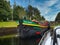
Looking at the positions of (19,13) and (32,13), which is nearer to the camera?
(19,13)

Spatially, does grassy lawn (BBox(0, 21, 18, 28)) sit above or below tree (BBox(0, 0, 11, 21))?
below

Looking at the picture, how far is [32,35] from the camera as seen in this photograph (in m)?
Result: 5.94

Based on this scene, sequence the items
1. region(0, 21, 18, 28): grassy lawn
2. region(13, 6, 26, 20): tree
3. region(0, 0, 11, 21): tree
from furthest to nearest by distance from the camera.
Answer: region(0, 0, 11, 21): tree → region(13, 6, 26, 20): tree → region(0, 21, 18, 28): grassy lawn

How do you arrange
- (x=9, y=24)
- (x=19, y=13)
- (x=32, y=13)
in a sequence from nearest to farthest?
1. (x=9, y=24)
2. (x=19, y=13)
3. (x=32, y=13)

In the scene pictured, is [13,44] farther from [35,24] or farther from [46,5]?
[46,5]

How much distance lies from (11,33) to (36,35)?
64 cm

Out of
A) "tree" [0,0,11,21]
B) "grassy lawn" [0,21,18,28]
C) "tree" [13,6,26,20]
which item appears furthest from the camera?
"tree" [0,0,11,21]

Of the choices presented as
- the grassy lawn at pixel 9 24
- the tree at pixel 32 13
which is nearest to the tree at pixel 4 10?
the grassy lawn at pixel 9 24

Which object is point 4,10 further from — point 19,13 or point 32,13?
point 32,13

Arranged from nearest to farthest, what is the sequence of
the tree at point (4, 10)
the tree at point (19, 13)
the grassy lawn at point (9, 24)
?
the grassy lawn at point (9, 24) < the tree at point (19, 13) < the tree at point (4, 10)

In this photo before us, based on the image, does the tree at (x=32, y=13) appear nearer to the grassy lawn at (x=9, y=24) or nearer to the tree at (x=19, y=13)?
the tree at (x=19, y=13)

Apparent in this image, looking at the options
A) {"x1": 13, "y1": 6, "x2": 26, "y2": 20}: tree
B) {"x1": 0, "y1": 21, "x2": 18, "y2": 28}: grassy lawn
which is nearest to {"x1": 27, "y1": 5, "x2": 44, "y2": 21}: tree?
{"x1": 13, "y1": 6, "x2": 26, "y2": 20}: tree

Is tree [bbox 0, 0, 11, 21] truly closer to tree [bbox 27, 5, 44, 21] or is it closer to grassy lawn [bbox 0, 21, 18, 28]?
grassy lawn [bbox 0, 21, 18, 28]

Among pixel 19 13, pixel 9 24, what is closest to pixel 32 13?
pixel 19 13
